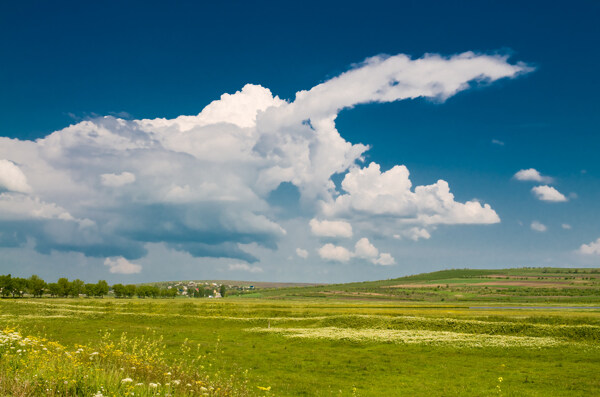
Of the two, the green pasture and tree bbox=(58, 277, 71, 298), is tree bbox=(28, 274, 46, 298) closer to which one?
tree bbox=(58, 277, 71, 298)

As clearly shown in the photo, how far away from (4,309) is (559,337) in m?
84.9

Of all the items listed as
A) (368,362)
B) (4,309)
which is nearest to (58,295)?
(4,309)

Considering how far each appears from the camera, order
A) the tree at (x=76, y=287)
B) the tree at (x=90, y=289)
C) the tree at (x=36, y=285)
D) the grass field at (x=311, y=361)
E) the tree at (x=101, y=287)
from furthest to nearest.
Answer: the tree at (x=101, y=287), the tree at (x=90, y=289), the tree at (x=76, y=287), the tree at (x=36, y=285), the grass field at (x=311, y=361)

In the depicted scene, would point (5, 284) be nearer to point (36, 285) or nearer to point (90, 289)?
point (36, 285)

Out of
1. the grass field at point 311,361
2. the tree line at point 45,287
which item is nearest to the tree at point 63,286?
the tree line at point 45,287

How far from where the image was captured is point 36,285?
160750mm

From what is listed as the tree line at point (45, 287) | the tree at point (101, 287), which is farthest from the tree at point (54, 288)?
the tree at point (101, 287)

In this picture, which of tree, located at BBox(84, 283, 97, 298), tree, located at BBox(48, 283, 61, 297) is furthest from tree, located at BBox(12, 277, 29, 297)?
tree, located at BBox(84, 283, 97, 298)

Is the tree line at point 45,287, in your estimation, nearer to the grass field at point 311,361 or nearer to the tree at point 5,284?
the tree at point 5,284

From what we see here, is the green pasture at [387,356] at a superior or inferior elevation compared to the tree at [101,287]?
superior

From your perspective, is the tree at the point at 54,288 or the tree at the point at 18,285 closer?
the tree at the point at 18,285

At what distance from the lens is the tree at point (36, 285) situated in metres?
159

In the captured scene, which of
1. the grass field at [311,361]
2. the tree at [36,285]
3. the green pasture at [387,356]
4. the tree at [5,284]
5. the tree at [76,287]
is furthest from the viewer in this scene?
the tree at [76,287]

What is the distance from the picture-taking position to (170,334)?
46.5 meters
